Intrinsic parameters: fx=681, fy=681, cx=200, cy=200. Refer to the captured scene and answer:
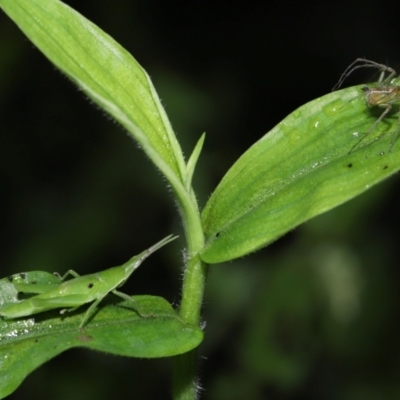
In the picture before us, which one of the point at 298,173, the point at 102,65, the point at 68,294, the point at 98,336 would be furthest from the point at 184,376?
the point at 102,65

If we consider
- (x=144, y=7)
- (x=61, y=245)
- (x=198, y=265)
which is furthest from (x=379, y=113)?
(x=144, y=7)

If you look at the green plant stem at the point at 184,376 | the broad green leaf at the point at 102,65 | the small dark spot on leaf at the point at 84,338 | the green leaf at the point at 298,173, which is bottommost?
the green plant stem at the point at 184,376

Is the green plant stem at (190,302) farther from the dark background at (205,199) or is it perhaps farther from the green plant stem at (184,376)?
the dark background at (205,199)

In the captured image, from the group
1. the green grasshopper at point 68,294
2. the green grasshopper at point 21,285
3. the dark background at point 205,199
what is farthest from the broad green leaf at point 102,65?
the dark background at point 205,199

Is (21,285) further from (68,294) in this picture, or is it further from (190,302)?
(190,302)

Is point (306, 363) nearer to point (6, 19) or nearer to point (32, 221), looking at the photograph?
point (32, 221)

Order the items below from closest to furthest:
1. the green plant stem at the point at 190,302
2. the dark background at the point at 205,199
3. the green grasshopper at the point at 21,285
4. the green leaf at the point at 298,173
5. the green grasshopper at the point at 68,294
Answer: the green leaf at the point at 298,173, the green plant stem at the point at 190,302, the green grasshopper at the point at 68,294, the green grasshopper at the point at 21,285, the dark background at the point at 205,199
